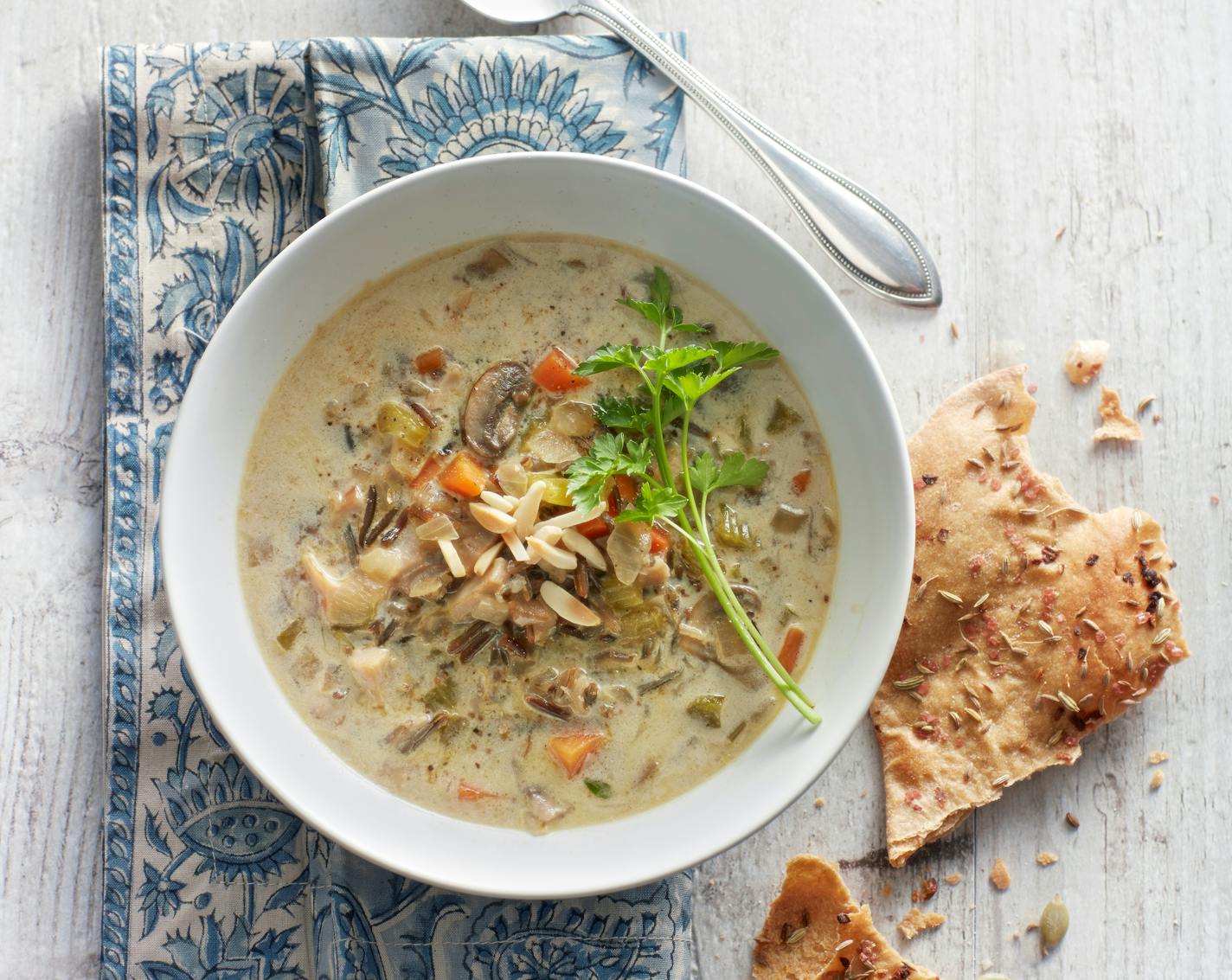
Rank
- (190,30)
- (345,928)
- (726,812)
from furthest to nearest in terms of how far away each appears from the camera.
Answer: (190,30)
(345,928)
(726,812)

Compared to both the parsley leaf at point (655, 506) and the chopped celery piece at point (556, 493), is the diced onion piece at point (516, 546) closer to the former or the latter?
the chopped celery piece at point (556, 493)

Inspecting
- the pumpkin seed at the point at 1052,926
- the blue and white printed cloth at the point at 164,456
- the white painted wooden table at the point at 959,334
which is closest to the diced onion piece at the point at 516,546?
the blue and white printed cloth at the point at 164,456

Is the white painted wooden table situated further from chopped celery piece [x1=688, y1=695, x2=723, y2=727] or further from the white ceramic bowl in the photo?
chopped celery piece [x1=688, y1=695, x2=723, y2=727]

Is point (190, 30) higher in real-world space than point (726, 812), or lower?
higher

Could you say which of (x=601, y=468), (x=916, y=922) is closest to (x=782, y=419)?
(x=601, y=468)

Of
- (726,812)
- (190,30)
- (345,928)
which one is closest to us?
(726,812)

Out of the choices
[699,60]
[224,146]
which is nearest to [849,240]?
[699,60]

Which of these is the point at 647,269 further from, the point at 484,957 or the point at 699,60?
the point at 484,957
